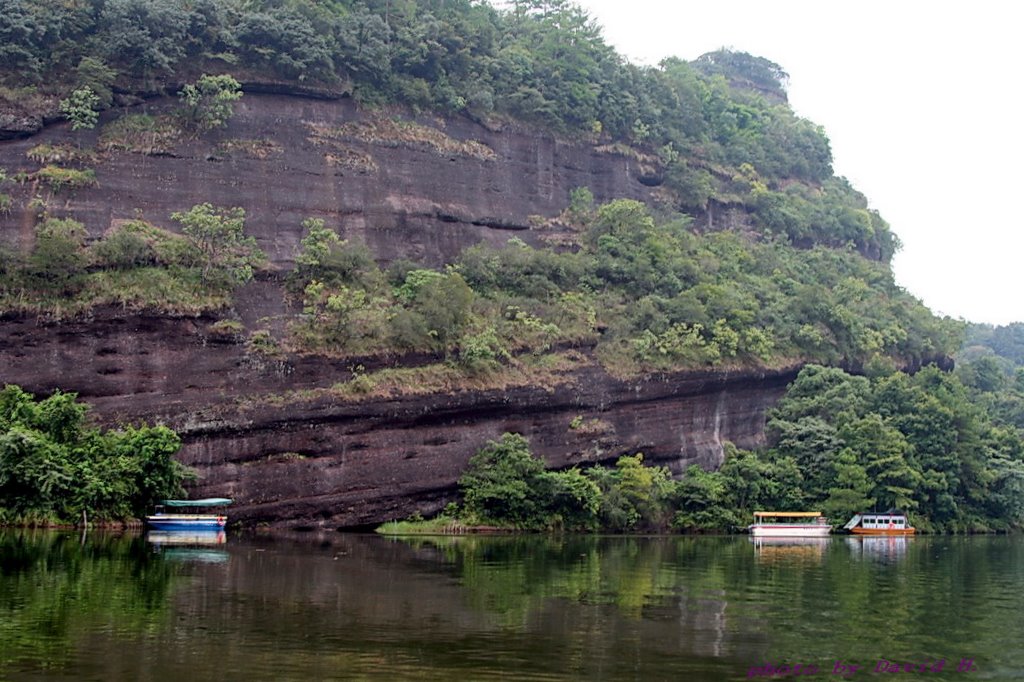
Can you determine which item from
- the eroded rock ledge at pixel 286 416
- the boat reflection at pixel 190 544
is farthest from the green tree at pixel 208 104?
the boat reflection at pixel 190 544

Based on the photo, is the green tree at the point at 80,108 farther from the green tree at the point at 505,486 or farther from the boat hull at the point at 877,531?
the boat hull at the point at 877,531

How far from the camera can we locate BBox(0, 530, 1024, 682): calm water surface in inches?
531

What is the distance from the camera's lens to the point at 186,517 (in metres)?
33.3

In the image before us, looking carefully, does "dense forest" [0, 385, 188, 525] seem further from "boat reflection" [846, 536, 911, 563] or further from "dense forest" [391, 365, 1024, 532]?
"boat reflection" [846, 536, 911, 563]

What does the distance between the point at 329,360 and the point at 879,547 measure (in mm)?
19659

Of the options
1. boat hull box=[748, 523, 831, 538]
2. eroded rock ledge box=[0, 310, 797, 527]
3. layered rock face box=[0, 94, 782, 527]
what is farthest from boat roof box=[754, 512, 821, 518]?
eroded rock ledge box=[0, 310, 797, 527]

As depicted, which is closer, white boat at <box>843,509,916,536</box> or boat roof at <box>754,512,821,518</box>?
boat roof at <box>754,512,821,518</box>

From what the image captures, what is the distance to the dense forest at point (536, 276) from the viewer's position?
4072 centimetres

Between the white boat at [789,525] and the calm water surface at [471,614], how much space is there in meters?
11.7

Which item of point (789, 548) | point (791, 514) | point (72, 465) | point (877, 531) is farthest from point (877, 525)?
point (72, 465)

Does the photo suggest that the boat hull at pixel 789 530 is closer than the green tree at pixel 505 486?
No

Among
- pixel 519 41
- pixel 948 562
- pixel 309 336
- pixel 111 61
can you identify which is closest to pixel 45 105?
pixel 111 61

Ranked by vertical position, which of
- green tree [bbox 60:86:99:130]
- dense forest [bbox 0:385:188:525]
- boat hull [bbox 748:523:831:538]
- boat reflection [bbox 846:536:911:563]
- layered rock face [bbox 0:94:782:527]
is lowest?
boat reflection [bbox 846:536:911:563]

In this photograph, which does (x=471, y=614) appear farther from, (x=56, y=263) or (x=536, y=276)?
(x=536, y=276)
